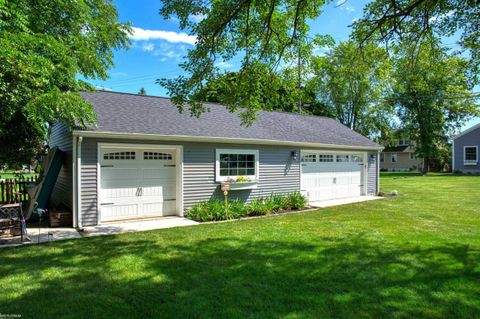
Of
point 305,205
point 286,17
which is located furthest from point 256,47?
point 305,205

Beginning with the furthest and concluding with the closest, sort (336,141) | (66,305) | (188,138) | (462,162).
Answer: (462,162) < (336,141) < (188,138) < (66,305)

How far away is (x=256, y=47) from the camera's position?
22.3 feet

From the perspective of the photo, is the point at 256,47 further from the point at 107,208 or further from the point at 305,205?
the point at 305,205

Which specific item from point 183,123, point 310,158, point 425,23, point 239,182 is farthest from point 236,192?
point 425,23

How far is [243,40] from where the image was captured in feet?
21.3

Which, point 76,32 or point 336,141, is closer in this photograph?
point 76,32

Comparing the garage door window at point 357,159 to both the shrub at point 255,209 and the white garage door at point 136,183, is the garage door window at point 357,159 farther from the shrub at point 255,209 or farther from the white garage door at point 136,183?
the white garage door at point 136,183

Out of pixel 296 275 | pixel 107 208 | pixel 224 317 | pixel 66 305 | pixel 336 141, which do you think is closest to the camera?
pixel 224 317

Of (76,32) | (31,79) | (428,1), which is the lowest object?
(31,79)

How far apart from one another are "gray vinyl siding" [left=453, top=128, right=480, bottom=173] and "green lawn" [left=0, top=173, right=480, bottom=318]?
1063 inches

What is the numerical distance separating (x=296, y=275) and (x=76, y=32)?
27.8ft

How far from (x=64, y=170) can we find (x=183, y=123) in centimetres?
370

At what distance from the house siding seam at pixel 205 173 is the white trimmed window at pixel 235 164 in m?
0.17

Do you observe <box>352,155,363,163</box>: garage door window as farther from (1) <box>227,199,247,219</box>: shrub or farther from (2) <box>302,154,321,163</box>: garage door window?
(1) <box>227,199,247,219</box>: shrub
